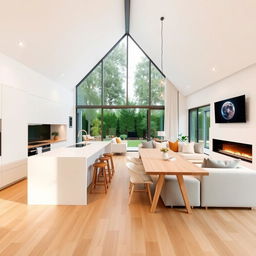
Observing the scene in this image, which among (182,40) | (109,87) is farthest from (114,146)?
(182,40)

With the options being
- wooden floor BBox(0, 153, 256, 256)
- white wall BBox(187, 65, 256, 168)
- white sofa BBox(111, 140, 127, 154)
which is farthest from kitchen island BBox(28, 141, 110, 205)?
white sofa BBox(111, 140, 127, 154)

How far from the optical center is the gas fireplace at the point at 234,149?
5086 mm

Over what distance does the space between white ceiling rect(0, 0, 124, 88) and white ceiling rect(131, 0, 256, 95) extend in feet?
4.00

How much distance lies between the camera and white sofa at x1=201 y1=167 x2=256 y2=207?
3223mm

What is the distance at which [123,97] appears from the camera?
1000 cm

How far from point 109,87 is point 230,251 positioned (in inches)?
346

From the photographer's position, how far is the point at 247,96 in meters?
4.99

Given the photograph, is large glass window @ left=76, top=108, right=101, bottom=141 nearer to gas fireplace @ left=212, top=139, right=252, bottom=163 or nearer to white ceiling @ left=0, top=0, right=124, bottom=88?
white ceiling @ left=0, top=0, right=124, bottom=88

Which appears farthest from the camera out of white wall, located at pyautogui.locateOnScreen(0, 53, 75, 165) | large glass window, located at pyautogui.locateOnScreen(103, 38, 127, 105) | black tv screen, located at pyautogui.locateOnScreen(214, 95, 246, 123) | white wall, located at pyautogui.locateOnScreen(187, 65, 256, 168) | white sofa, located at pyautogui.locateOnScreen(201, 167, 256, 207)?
large glass window, located at pyautogui.locateOnScreen(103, 38, 127, 105)

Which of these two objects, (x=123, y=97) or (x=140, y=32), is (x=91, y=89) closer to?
(x=123, y=97)

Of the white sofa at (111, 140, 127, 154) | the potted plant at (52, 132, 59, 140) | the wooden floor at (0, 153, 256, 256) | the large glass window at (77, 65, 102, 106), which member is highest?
the large glass window at (77, 65, 102, 106)

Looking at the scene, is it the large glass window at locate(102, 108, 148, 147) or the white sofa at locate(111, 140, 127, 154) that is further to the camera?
the large glass window at locate(102, 108, 148, 147)

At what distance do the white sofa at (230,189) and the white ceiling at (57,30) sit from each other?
4.56 meters

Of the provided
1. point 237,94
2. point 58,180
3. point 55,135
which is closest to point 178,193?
point 58,180
